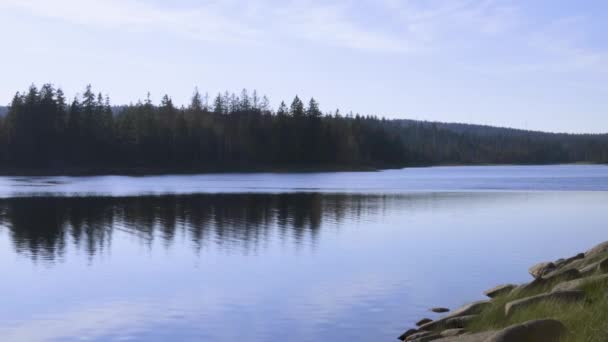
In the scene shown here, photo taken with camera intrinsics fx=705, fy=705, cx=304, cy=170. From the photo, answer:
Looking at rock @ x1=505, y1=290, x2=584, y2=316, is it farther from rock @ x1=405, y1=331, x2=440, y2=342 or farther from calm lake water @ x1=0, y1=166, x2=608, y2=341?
calm lake water @ x1=0, y1=166, x2=608, y2=341

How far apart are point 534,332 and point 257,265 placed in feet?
40.5

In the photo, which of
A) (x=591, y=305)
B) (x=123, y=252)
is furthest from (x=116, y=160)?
(x=591, y=305)

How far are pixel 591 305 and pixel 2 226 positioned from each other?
2720cm

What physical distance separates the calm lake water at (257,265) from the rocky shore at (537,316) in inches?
44.8

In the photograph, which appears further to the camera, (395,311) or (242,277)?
(242,277)

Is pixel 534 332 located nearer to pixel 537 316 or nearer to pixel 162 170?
pixel 537 316

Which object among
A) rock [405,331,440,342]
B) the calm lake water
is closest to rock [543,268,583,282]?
the calm lake water

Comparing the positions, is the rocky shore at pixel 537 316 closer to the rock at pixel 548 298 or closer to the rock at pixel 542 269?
the rock at pixel 548 298

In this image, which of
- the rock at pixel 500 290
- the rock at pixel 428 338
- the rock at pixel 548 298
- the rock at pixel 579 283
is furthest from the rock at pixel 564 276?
the rock at pixel 428 338

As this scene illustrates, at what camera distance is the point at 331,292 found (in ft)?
53.8

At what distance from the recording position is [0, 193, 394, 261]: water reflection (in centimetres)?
2561

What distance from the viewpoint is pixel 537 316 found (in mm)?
10234

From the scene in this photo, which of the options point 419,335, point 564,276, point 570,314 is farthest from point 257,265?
point 570,314

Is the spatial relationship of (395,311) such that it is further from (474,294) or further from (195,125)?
(195,125)
